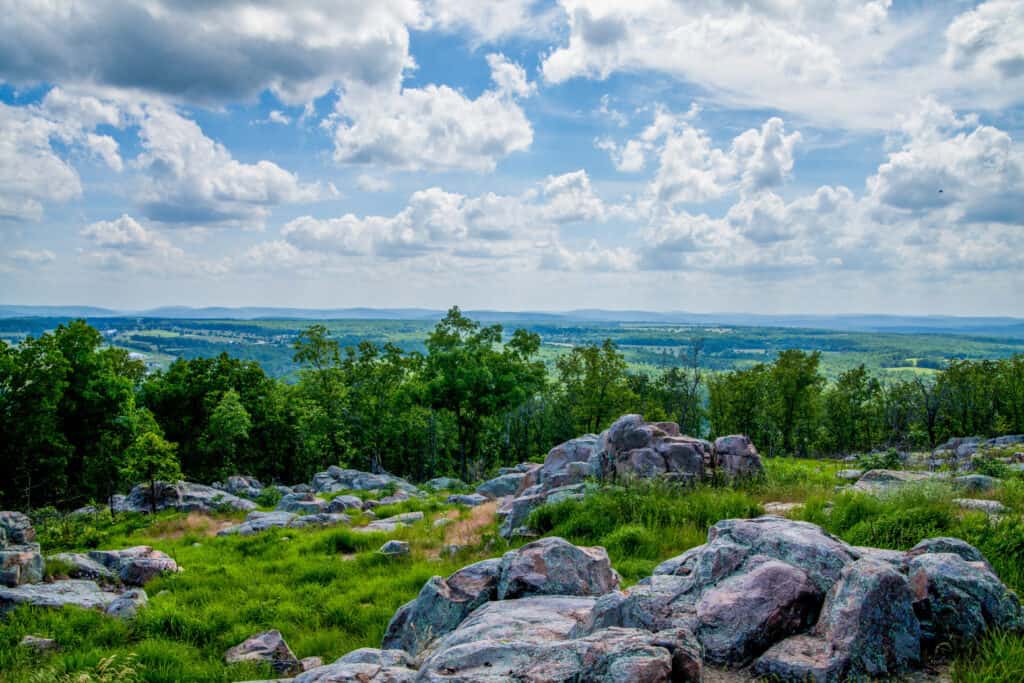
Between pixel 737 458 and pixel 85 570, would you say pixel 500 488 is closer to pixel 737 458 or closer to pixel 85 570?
pixel 737 458

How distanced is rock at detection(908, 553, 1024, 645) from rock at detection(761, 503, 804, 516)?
7.33m

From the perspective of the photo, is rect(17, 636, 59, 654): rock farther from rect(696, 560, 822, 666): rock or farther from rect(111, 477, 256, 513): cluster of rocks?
rect(111, 477, 256, 513): cluster of rocks

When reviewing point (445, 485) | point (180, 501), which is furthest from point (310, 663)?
point (445, 485)

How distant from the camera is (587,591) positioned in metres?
9.86

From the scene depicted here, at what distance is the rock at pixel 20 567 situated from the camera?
1366 cm

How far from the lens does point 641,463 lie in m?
19.7

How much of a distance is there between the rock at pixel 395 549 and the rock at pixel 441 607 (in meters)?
6.89

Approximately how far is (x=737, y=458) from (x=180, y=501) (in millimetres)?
30492

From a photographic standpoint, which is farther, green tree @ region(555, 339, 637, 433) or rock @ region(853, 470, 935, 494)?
green tree @ region(555, 339, 637, 433)

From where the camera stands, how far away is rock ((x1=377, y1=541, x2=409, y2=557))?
1736 centimetres

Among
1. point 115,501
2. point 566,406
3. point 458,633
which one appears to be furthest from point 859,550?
point 566,406

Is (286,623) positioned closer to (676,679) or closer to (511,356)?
(676,679)

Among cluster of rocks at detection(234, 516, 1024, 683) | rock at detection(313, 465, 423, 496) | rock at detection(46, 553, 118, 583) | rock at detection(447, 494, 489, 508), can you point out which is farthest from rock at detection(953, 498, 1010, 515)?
rock at detection(313, 465, 423, 496)

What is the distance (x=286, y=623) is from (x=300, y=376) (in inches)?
2383
